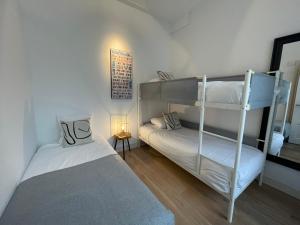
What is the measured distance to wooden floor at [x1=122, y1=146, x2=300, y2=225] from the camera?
141cm

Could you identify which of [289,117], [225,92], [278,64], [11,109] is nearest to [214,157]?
[225,92]

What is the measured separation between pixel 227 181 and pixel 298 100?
1.44 metres

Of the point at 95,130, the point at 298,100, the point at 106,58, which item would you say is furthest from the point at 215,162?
the point at 106,58

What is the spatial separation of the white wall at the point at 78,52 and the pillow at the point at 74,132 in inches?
10.4

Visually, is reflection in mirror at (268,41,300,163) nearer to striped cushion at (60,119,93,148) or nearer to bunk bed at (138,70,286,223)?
bunk bed at (138,70,286,223)

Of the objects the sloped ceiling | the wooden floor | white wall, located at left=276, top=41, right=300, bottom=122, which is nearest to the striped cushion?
the wooden floor

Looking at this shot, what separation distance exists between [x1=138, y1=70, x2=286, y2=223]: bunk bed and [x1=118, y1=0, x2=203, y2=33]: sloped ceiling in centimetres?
163

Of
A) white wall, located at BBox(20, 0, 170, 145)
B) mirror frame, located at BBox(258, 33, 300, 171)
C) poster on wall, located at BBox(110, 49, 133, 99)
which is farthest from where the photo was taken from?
poster on wall, located at BBox(110, 49, 133, 99)

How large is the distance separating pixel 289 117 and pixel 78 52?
10.8 feet

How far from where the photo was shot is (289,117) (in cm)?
182

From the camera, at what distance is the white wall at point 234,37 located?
1.77 m

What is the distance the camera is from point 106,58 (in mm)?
2518

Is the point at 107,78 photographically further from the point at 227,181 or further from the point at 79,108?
the point at 227,181

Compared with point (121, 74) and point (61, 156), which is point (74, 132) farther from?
point (121, 74)
